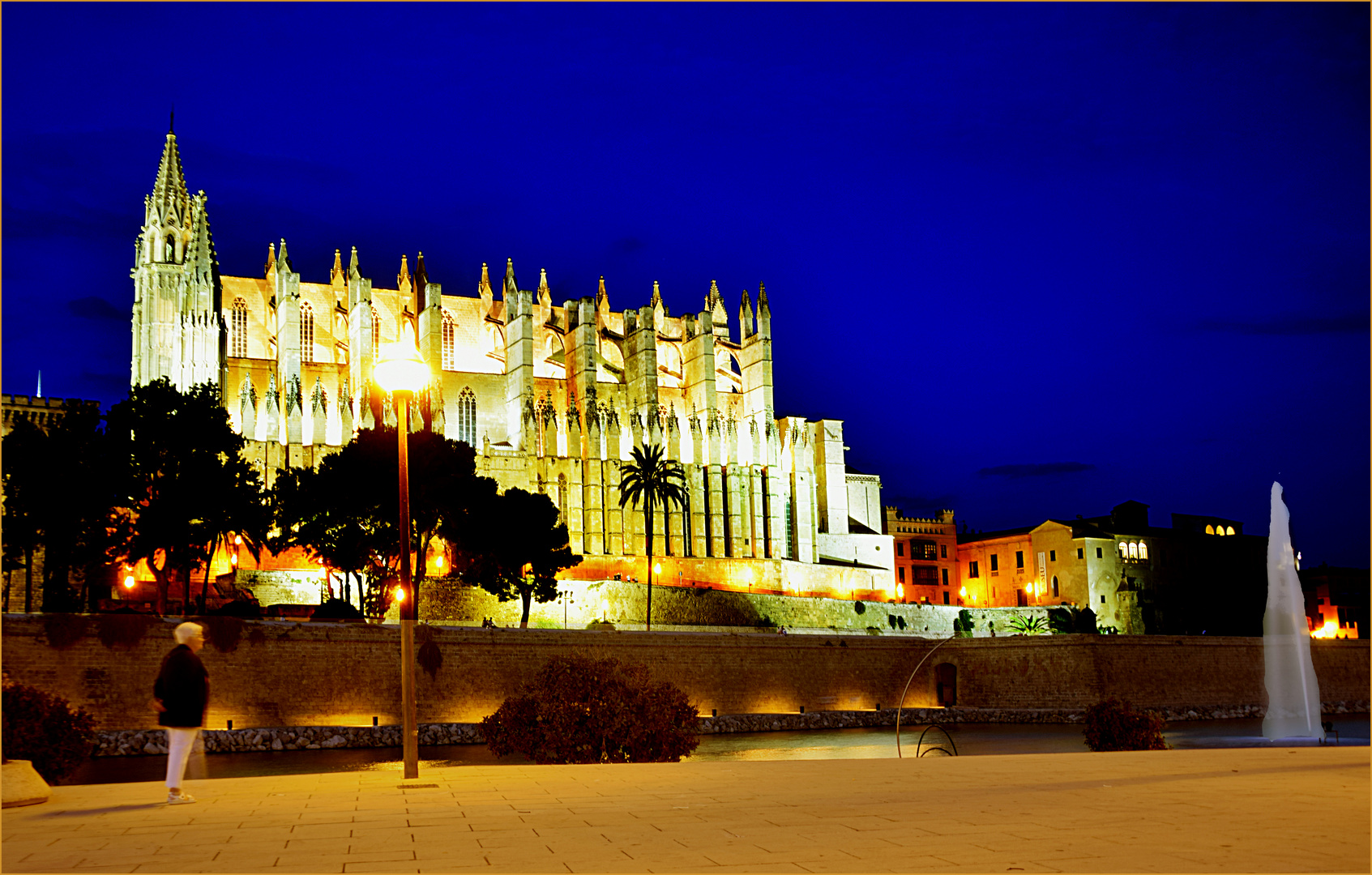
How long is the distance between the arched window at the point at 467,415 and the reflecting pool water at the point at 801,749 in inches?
1238

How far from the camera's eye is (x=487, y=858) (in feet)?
23.7

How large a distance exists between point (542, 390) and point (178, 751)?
56089 mm

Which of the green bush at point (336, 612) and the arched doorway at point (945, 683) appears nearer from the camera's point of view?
the green bush at point (336, 612)

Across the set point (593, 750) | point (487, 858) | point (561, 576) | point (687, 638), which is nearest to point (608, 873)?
point (487, 858)

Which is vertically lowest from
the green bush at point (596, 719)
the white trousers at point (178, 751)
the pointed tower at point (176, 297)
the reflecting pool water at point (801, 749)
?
the reflecting pool water at point (801, 749)

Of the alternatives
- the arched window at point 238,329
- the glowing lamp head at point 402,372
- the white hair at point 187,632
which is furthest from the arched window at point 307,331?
the white hair at point 187,632

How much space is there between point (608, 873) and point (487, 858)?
88 centimetres

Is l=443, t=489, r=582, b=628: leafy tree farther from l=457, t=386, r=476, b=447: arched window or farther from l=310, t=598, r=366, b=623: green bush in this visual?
l=457, t=386, r=476, b=447: arched window

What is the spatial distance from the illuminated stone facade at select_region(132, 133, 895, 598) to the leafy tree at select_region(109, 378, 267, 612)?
54.6ft

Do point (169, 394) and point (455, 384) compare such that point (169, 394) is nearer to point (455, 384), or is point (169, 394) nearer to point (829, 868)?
point (455, 384)

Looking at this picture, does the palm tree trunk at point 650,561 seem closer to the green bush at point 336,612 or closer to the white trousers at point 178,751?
the green bush at point 336,612

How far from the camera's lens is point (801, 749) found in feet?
105

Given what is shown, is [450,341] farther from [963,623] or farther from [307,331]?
[963,623]

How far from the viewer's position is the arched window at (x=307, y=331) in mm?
62812
